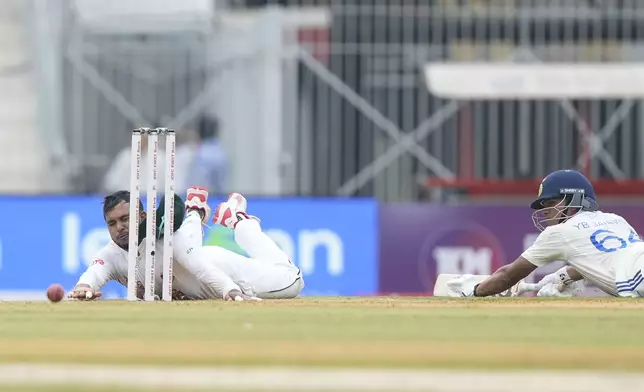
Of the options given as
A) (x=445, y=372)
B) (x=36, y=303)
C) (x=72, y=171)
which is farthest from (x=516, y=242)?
(x=445, y=372)

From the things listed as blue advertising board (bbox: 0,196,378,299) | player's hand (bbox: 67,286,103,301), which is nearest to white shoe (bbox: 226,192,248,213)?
player's hand (bbox: 67,286,103,301)

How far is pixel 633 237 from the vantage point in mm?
12805

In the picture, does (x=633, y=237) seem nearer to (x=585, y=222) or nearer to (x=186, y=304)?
(x=585, y=222)

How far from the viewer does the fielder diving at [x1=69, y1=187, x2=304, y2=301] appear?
11.8 meters

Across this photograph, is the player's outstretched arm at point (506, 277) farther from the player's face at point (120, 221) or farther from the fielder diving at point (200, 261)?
the player's face at point (120, 221)

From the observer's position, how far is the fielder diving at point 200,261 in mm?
11844

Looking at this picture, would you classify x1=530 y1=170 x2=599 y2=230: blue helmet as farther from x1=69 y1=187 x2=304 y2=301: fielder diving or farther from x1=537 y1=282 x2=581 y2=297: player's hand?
x1=69 y1=187 x2=304 y2=301: fielder diving

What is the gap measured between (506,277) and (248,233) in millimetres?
1935

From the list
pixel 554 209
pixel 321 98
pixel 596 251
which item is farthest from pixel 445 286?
pixel 321 98

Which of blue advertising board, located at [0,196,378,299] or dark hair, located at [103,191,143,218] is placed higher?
dark hair, located at [103,191,143,218]

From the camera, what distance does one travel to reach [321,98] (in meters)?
20.9

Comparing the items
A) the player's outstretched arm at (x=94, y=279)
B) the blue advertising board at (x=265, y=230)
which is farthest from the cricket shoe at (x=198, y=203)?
the blue advertising board at (x=265, y=230)

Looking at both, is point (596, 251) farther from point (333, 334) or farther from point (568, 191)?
point (333, 334)

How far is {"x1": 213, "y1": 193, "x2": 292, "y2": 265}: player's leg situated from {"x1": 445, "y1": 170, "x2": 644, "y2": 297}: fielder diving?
1.59 meters
